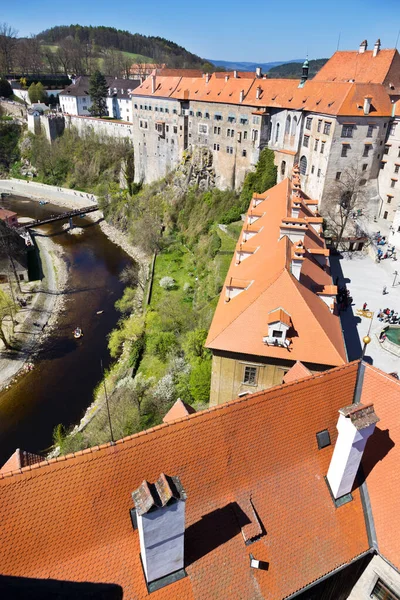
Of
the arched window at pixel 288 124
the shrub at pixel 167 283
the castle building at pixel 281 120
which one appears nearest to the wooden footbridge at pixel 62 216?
the castle building at pixel 281 120

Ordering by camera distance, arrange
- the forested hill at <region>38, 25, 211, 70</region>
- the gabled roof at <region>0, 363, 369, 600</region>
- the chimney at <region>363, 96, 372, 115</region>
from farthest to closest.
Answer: the forested hill at <region>38, 25, 211, 70</region>
the chimney at <region>363, 96, 372, 115</region>
the gabled roof at <region>0, 363, 369, 600</region>

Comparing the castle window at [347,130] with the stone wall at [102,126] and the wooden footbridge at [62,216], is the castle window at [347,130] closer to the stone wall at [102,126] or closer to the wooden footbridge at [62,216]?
the wooden footbridge at [62,216]

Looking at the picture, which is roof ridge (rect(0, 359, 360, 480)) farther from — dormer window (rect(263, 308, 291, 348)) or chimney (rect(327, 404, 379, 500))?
dormer window (rect(263, 308, 291, 348))

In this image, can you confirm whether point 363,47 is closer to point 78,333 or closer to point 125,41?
point 78,333

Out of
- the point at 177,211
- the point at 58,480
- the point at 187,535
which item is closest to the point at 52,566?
the point at 58,480

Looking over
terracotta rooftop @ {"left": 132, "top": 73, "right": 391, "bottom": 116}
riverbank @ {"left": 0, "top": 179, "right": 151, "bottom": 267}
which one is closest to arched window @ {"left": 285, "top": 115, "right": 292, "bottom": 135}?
terracotta rooftop @ {"left": 132, "top": 73, "right": 391, "bottom": 116}
